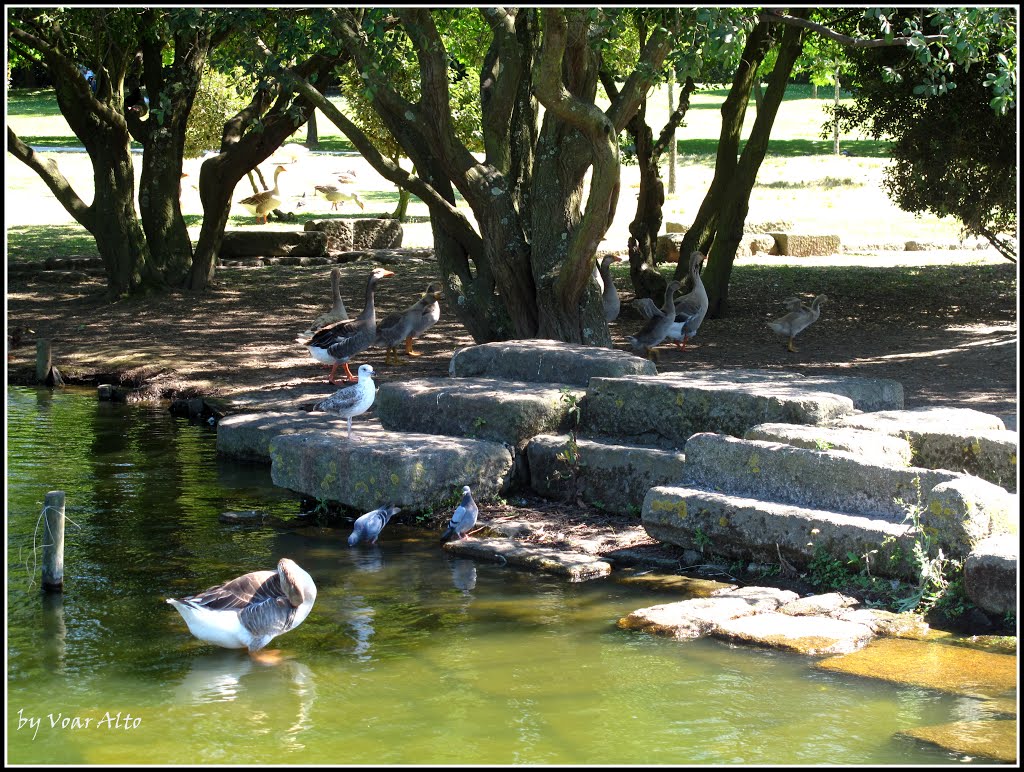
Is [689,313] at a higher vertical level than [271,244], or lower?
lower

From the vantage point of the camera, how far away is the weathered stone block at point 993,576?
665 cm

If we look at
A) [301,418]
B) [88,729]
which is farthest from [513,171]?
[88,729]

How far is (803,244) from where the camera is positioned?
77.6 feet

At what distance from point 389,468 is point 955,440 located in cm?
412

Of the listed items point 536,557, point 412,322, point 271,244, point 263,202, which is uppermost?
point 263,202

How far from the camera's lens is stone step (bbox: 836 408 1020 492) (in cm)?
796

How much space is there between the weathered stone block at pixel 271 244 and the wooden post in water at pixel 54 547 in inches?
642

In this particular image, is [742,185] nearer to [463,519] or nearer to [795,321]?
[795,321]

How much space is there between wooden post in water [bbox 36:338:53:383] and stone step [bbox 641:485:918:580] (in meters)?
9.45

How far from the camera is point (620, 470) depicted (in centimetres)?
927

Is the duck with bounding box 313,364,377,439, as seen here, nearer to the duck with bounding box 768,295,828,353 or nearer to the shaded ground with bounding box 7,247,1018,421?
the shaded ground with bounding box 7,247,1018,421

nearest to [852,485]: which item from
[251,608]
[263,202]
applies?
[251,608]

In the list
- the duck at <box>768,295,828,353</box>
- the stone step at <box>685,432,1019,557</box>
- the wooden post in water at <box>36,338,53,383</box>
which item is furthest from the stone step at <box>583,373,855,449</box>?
the wooden post in water at <box>36,338,53,383</box>

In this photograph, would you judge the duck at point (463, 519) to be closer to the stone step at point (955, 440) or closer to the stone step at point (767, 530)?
the stone step at point (767, 530)
